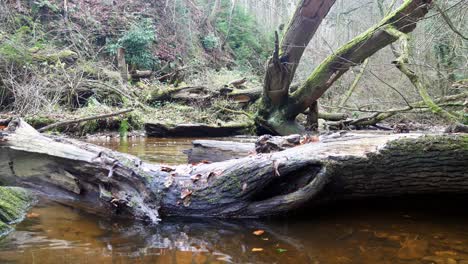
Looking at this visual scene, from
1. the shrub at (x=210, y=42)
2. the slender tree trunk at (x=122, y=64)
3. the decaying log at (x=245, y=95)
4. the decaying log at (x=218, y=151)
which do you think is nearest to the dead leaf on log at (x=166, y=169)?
the decaying log at (x=218, y=151)

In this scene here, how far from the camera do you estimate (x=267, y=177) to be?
10.7ft

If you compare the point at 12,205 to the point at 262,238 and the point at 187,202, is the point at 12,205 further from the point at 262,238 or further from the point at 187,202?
the point at 262,238

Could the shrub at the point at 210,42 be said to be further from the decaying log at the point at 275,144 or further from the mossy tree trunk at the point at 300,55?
the decaying log at the point at 275,144

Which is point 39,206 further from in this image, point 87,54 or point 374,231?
point 87,54

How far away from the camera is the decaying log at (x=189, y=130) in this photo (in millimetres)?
10664

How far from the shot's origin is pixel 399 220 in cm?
337

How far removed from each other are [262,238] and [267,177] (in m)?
0.54

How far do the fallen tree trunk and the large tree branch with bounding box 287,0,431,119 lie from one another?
12.9 ft

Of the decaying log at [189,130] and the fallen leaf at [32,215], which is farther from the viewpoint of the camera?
the decaying log at [189,130]

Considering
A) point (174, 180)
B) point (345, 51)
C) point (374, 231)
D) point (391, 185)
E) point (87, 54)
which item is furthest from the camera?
point (87, 54)

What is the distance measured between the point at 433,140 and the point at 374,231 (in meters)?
0.85

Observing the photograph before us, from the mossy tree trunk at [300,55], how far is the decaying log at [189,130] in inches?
49.6

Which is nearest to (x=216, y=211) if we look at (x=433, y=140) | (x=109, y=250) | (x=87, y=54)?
(x=109, y=250)

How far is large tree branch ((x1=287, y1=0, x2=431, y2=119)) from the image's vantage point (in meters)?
7.22
